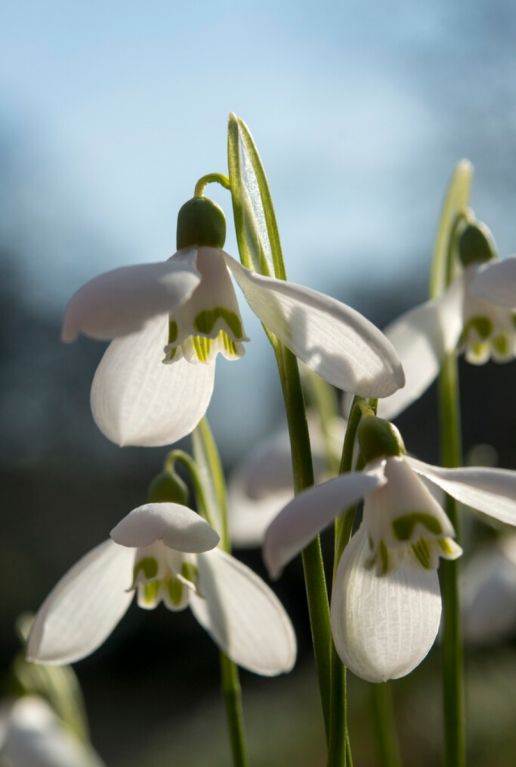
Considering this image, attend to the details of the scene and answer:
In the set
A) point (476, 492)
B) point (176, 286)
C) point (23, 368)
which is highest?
point (23, 368)

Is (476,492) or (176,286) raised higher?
(176,286)

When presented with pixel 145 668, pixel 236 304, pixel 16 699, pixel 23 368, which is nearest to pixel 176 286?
pixel 236 304

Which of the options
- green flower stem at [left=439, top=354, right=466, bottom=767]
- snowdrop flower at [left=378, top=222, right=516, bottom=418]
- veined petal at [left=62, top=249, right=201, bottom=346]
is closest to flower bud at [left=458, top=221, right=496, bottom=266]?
snowdrop flower at [left=378, top=222, right=516, bottom=418]

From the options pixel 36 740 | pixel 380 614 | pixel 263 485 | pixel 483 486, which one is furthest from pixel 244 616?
pixel 36 740

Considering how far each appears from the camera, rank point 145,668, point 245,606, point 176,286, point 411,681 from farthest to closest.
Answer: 1. point 145,668
2. point 411,681
3. point 245,606
4. point 176,286

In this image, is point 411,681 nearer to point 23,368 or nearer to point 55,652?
point 55,652

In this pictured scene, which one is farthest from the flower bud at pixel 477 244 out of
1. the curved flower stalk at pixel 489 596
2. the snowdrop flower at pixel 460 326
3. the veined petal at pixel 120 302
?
the curved flower stalk at pixel 489 596

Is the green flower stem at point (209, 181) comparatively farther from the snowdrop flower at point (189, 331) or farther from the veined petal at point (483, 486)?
the veined petal at point (483, 486)

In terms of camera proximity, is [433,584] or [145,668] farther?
[145,668]

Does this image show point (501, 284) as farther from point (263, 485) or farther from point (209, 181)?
point (263, 485)
